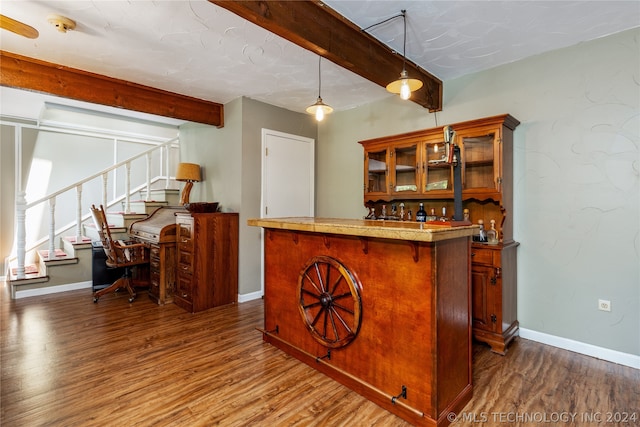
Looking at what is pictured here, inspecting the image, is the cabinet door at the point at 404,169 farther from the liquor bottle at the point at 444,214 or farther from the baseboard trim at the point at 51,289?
the baseboard trim at the point at 51,289

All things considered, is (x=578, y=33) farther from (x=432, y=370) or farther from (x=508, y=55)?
Result: (x=432, y=370)

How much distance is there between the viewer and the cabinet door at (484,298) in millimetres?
2680

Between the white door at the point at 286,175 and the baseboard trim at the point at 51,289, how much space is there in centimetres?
286

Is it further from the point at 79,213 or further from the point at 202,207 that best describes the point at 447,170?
the point at 79,213

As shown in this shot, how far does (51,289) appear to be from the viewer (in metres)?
4.25

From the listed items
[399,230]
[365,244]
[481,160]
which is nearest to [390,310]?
[365,244]

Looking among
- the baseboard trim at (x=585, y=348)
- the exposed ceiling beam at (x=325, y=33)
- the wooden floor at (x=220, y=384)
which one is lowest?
the wooden floor at (x=220, y=384)

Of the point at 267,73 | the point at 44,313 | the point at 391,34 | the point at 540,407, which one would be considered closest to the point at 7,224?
the point at 44,313

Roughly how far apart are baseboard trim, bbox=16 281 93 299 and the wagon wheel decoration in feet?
12.8

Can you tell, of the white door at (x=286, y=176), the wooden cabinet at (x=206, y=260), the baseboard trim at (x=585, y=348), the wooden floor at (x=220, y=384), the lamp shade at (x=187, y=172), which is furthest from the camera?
the lamp shade at (x=187, y=172)

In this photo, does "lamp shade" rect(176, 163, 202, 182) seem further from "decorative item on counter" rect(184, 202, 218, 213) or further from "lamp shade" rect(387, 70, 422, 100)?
"lamp shade" rect(387, 70, 422, 100)

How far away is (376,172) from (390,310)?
2175 mm

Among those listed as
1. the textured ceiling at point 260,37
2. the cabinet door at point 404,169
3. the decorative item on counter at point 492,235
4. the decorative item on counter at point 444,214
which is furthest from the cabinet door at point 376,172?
the decorative item on counter at point 492,235

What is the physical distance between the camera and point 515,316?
2951mm
